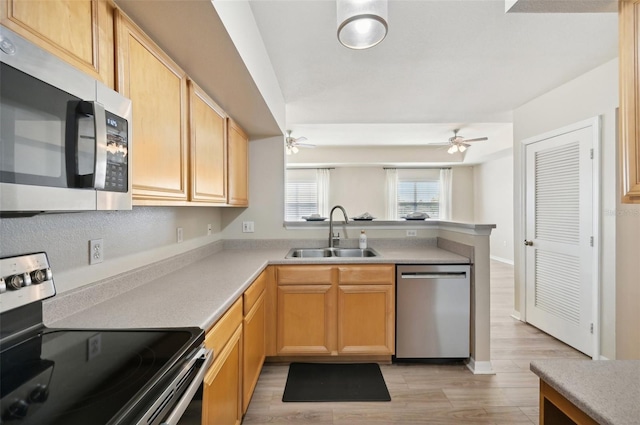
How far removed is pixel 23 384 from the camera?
0.72 meters

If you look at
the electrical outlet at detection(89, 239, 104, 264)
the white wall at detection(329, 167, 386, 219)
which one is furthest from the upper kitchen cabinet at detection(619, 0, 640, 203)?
the white wall at detection(329, 167, 386, 219)

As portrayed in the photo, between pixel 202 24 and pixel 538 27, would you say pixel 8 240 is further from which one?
pixel 538 27

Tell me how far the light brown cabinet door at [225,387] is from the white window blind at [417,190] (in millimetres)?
6722

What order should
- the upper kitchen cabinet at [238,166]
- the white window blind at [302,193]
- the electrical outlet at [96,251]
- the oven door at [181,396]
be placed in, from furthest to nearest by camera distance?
1. the white window blind at [302,193]
2. the upper kitchen cabinet at [238,166]
3. the electrical outlet at [96,251]
4. the oven door at [181,396]

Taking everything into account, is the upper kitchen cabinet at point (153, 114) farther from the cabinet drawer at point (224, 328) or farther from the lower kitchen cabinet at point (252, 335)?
the lower kitchen cabinet at point (252, 335)

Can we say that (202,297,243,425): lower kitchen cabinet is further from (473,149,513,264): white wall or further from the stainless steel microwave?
(473,149,513,264): white wall

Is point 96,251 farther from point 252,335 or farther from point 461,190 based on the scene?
point 461,190

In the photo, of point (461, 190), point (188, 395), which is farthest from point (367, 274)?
point (461, 190)

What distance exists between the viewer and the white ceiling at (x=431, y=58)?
1771 millimetres

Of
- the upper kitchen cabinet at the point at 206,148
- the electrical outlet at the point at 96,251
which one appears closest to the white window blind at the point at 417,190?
the upper kitchen cabinet at the point at 206,148

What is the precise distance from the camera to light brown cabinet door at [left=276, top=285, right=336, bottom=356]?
234 cm

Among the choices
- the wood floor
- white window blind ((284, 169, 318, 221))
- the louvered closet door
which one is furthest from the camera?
white window blind ((284, 169, 318, 221))

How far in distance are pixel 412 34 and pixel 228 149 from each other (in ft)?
5.16

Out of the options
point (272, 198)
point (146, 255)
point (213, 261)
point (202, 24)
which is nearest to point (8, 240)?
point (146, 255)
